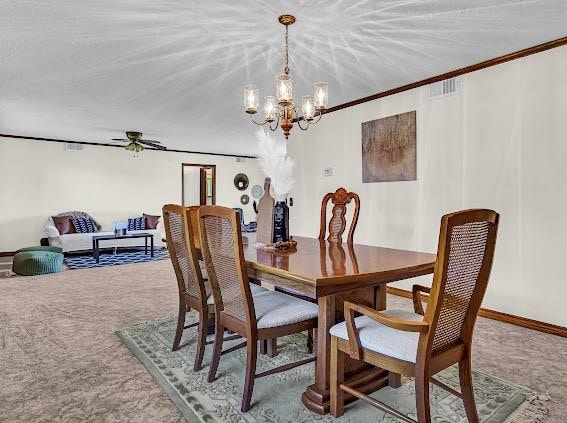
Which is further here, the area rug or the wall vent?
the wall vent

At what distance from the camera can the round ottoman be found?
498 centimetres

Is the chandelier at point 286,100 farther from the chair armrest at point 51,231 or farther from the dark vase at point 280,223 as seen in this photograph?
the chair armrest at point 51,231

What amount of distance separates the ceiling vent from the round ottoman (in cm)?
531

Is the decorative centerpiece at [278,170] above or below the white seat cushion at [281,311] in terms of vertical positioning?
above

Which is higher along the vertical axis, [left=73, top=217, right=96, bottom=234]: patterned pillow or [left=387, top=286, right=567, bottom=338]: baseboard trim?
[left=73, top=217, right=96, bottom=234]: patterned pillow

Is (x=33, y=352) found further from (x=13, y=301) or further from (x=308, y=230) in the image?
(x=308, y=230)

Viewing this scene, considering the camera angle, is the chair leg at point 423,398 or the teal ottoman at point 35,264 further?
the teal ottoman at point 35,264

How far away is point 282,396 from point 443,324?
0.96 meters

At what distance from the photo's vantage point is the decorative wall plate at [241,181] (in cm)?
998

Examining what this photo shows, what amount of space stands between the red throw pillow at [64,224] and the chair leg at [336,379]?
6745 millimetres

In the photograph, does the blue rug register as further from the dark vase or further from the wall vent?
the dark vase

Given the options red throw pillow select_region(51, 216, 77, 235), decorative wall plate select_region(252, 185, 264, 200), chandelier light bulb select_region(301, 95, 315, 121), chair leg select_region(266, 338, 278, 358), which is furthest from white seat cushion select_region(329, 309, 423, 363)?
decorative wall plate select_region(252, 185, 264, 200)

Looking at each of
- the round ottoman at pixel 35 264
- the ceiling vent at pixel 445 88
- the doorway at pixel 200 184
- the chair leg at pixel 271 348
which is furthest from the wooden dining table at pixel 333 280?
the doorway at pixel 200 184

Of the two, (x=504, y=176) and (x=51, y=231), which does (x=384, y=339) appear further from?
(x=51, y=231)
